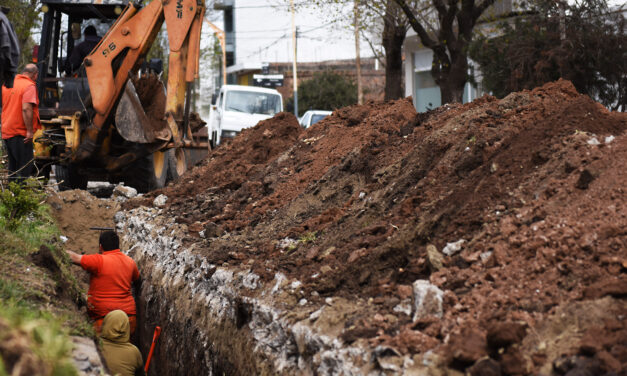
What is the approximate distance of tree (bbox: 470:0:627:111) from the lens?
15.6m

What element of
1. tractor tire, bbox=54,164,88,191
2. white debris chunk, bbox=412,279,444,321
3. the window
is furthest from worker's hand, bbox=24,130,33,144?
the window

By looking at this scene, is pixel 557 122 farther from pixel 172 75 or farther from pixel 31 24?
pixel 31 24

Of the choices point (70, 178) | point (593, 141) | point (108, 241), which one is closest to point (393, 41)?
point (70, 178)

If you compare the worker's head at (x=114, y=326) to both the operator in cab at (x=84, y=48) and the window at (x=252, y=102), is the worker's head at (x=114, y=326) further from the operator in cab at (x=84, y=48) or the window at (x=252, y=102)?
the window at (x=252, y=102)

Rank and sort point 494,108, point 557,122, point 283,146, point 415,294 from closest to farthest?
point 415,294 < point 557,122 < point 494,108 < point 283,146

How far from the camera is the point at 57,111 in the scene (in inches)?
455

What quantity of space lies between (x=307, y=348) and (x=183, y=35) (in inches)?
278

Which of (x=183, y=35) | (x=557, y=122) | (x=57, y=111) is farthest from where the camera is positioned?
(x=57, y=111)

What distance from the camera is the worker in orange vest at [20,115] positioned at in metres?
9.34

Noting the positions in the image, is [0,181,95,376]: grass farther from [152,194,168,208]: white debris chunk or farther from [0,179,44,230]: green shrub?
[152,194,168,208]: white debris chunk

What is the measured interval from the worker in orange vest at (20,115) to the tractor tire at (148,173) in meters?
3.16

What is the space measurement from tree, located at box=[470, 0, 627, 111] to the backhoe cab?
8.04 metres

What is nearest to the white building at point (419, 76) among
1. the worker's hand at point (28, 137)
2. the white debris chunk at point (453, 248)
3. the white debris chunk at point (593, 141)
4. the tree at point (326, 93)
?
the tree at point (326, 93)

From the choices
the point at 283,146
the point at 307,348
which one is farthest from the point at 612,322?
the point at 283,146
